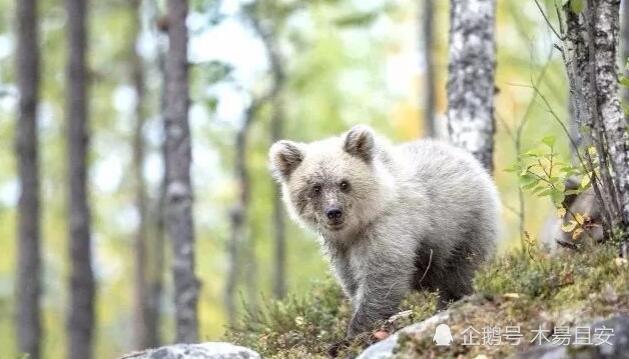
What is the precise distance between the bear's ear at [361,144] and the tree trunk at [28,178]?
337 inches

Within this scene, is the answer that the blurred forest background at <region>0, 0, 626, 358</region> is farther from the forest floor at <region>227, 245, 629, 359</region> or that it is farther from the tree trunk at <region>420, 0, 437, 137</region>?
the forest floor at <region>227, 245, 629, 359</region>

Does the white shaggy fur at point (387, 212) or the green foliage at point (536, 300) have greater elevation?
the white shaggy fur at point (387, 212)

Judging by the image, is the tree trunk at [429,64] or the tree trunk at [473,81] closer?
the tree trunk at [473,81]

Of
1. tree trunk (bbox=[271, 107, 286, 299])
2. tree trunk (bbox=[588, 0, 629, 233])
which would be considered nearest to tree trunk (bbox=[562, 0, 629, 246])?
tree trunk (bbox=[588, 0, 629, 233])

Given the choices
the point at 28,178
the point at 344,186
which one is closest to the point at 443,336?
the point at 344,186

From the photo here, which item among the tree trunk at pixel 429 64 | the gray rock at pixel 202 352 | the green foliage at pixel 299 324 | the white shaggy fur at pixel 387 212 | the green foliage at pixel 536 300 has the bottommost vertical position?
the green foliage at pixel 299 324

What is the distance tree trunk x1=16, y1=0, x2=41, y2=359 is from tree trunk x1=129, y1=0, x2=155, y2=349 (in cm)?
451

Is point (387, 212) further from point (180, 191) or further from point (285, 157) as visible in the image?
point (180, 191)

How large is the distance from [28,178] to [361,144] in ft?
29.2

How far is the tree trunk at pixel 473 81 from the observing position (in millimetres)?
9812

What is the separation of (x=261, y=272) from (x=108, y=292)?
215 inches

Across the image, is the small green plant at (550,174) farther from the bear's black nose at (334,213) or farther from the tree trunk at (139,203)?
the tree trunk at (139,203)

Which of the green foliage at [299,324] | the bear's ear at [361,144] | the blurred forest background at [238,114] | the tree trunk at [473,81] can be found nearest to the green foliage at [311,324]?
the green foliage at [299,324]

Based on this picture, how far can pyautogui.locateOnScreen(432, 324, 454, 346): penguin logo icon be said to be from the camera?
5836 mm
